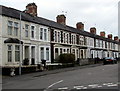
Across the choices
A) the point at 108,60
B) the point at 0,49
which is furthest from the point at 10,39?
the point at 108,60

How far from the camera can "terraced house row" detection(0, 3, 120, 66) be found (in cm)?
2447

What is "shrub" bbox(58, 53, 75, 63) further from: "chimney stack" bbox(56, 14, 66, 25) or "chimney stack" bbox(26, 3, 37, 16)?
"chimney stack" bbox(56, 14, 66, 25)

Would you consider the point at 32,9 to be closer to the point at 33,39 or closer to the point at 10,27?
the point at 33,39

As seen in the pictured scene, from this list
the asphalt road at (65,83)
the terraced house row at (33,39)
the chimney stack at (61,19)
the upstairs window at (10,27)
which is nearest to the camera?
the asphalt road at (65,83)

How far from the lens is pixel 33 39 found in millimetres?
29750

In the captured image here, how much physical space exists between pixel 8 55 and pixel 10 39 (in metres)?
1.99

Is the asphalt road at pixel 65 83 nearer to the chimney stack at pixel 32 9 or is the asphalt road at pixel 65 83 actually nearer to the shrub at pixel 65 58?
the shrub at pixel 65 58

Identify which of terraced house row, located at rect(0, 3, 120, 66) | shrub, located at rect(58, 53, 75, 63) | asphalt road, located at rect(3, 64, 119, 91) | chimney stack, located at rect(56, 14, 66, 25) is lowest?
asphalt road, located at rect(3, 64, 119, 91)

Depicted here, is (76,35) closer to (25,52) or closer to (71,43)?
(71,43)

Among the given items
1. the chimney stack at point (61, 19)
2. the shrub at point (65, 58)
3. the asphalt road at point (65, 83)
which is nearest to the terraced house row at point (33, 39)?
the chimney stack at point (61, 19)

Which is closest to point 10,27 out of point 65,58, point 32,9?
point 32,9

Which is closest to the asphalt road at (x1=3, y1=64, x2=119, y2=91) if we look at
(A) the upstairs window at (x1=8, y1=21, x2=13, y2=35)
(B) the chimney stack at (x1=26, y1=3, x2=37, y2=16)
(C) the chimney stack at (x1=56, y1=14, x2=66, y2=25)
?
(A) the upstairs window at (x1=8, y1=21, x2=13, y2=35)

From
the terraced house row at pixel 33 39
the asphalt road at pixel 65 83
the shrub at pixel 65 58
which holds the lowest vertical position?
the asphalt road at pixel 65 83

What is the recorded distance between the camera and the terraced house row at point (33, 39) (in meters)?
24.5
